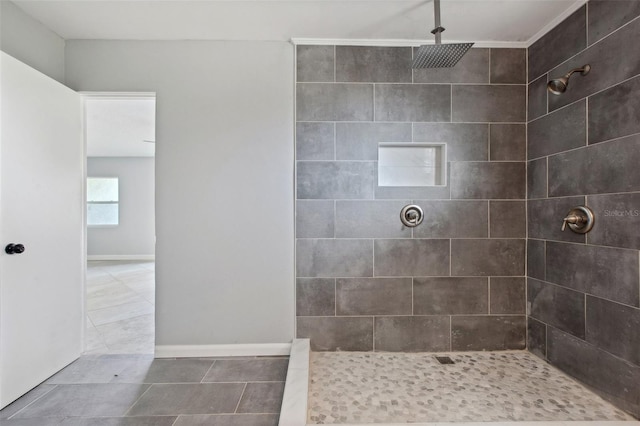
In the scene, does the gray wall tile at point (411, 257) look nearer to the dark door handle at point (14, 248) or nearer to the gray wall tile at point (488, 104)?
the gray wall tile at point (488, 104)

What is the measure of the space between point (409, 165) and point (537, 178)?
0.87 metres

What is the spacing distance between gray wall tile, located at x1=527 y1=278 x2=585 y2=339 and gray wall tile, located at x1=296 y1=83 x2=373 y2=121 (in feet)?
5.57

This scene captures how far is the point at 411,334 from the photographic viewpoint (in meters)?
A: 2.04

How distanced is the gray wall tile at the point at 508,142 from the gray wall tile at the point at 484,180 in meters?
0.06

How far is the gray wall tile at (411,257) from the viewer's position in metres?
2.05

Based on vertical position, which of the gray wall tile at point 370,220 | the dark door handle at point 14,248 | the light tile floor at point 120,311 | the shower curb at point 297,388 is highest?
the gray wall tile at point 370,220

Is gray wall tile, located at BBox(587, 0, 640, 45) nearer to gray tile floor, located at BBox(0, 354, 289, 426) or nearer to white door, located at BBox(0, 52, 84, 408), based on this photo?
gray tile floor, located at BBox(0, 354, 289, 426)

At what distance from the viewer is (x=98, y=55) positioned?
2059 millimetres

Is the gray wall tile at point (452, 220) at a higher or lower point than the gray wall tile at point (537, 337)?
higher

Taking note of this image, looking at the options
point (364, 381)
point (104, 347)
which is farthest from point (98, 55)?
point (364, 381)

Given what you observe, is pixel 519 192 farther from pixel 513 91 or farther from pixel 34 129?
pixel 34 129

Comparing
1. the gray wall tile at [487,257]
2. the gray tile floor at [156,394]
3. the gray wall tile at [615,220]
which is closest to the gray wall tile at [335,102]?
the gray wall tile at [487,257]

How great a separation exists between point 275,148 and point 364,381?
166cm

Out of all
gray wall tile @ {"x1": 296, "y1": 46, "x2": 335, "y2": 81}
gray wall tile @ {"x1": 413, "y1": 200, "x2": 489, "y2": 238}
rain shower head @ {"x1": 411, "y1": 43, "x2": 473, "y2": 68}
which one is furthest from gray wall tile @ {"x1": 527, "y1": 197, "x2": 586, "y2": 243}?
gray wall tile @ {"x1": 296, "y1": 46, "x2": 335, "y2": 81}
